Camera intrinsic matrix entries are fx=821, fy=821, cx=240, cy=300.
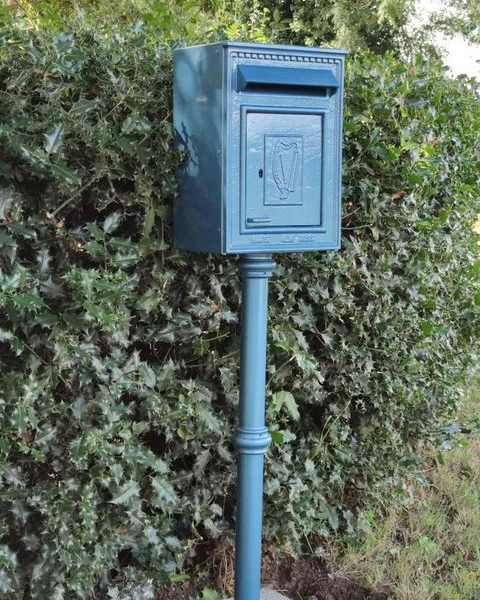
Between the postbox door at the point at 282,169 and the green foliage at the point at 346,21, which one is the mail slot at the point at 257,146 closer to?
the postbox door at the point at 282,169

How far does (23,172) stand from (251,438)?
3.72 feet

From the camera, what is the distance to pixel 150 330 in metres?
2.79

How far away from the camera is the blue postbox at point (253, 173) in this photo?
98.4 inches

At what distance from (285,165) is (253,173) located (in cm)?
12

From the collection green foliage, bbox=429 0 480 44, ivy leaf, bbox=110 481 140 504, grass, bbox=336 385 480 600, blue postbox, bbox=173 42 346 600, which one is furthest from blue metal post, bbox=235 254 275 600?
green foliage, bbox=429 0 480 44

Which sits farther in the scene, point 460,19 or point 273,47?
point 460,19

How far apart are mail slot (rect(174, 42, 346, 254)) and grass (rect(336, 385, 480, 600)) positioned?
156 cm

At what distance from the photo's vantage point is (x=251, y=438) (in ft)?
9.05

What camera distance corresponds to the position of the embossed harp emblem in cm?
258

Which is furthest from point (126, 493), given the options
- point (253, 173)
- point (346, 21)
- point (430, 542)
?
point (346, 21)

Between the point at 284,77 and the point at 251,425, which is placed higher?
the point at 284,77

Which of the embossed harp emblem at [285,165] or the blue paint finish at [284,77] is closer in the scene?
the blue paint finish at [284,77]

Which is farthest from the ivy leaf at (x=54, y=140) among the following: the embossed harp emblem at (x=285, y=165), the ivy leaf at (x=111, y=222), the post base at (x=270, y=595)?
the post base at (x=270, y=595)

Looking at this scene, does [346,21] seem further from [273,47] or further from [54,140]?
[54,140]
